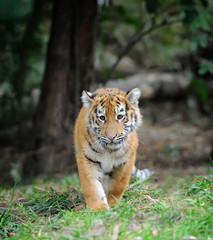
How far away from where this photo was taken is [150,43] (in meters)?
12.0

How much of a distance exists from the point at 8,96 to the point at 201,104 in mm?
8555

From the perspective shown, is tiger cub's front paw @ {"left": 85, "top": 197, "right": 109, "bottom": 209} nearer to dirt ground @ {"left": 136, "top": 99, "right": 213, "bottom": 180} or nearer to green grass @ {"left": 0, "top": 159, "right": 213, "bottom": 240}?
green grass @ {"left": 0, "top": 159, "right": 213, "bottom": 240}

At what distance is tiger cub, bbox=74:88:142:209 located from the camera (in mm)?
4129

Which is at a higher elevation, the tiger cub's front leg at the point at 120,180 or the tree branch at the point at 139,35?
the tree branch at the point at 139,35

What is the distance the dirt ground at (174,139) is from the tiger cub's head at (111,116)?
3344 millimetres

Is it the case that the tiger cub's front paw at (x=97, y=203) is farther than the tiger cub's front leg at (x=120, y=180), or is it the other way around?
the tiger cub's front leg at (x=120, y=180)

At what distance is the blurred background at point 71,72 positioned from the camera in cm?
788

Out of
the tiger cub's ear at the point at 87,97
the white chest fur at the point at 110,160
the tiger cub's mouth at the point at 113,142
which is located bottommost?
the white chest fur at the point at 110,160

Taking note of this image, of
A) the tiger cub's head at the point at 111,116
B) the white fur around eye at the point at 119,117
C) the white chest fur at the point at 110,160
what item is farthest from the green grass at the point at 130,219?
the white fur around eye at the point at 119,117

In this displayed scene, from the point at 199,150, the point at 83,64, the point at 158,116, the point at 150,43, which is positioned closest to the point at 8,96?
the point at 83,64

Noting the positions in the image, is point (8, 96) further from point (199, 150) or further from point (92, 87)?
point (199, 150)

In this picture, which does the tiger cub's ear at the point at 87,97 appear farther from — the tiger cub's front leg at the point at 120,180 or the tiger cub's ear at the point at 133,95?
the tiger cub's front leg at the point at 120,180

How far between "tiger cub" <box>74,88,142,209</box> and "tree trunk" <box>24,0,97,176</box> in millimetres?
3615

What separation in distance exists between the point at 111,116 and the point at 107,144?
1.14ft
